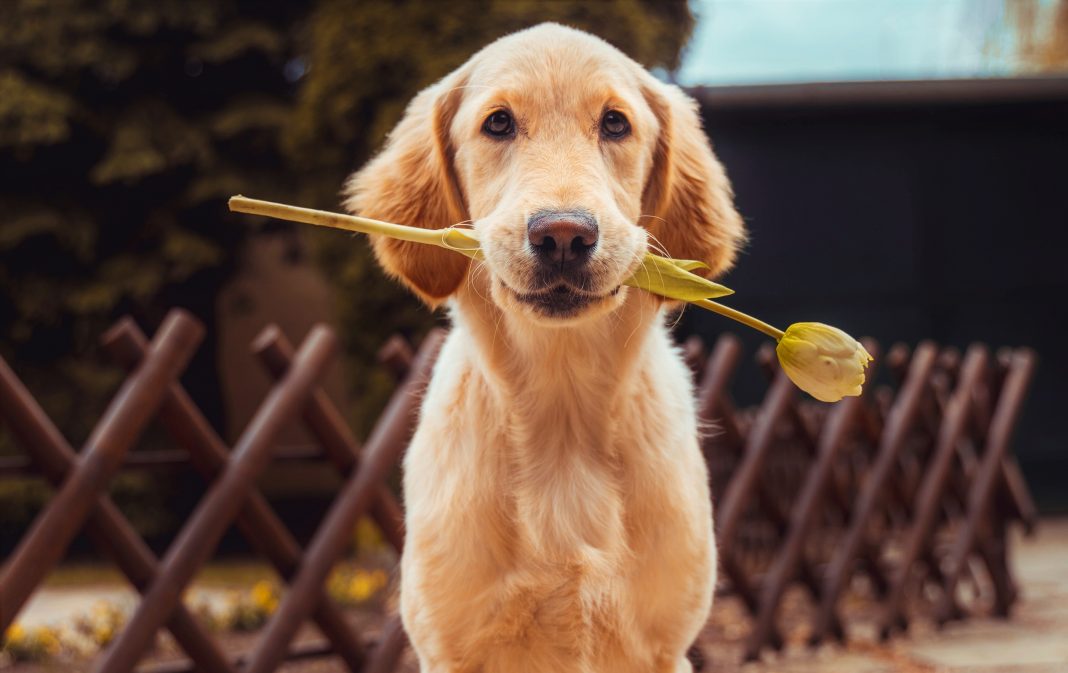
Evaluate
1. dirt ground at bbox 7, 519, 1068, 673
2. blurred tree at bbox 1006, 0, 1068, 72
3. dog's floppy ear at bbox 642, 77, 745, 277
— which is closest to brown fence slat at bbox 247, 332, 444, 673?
dirt ground at bbox 7, 519, 1068, 673

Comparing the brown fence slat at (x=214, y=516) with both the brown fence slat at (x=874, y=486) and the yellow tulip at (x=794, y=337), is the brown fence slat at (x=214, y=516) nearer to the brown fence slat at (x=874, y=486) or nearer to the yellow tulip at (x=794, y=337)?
the yellow tulip at (x=794, y=337)

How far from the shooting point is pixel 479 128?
246cm

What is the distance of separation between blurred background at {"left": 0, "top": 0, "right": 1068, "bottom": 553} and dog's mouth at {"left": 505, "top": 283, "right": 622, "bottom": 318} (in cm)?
→ 464

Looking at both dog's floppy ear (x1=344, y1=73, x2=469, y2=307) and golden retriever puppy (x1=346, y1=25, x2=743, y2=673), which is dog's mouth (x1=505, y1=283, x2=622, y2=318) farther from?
dog's floppy ear (x1=344, y1=73, x2=469, y2=307)

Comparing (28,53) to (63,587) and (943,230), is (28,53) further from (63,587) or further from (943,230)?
(943,230)

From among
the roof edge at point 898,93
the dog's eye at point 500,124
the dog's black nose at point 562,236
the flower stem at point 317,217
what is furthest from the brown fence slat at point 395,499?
the roof edge at point 898,93

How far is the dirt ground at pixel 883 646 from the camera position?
501 centimetres

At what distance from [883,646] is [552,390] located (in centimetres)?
376

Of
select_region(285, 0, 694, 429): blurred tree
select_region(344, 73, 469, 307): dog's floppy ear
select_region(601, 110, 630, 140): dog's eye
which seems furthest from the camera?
select_region(285, 0, 694, 429): blurred tree

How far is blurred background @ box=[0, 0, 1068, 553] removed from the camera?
24.4 feet

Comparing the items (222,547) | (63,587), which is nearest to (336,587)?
(63,587)

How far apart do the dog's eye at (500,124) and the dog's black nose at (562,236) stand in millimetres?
436

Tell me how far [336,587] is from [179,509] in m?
3.70

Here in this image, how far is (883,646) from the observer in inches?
218
